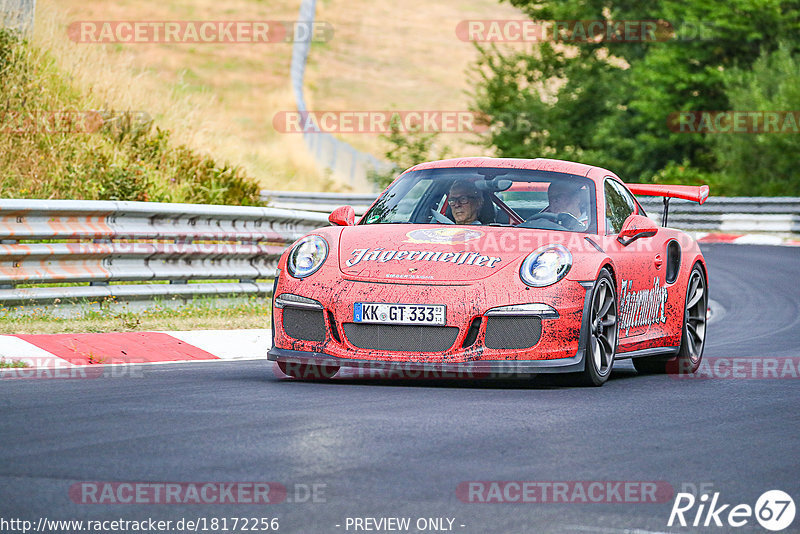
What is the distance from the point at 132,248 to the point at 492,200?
3766mm

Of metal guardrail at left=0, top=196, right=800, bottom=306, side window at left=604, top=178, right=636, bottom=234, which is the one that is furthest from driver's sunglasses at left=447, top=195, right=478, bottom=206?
metal guardrail at left=0, top=196, right=800, bottom=306

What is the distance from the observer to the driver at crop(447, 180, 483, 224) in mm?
8586

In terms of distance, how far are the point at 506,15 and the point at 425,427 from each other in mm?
84336

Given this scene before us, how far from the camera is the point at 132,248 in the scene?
11164 millimetres

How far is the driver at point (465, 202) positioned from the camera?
28.2 ft

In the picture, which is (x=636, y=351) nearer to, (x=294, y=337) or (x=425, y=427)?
(x=294, y=337)

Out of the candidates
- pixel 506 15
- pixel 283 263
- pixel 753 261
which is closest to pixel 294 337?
pixel 283 263

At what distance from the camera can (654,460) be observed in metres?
5.43
